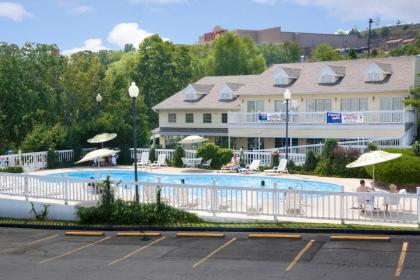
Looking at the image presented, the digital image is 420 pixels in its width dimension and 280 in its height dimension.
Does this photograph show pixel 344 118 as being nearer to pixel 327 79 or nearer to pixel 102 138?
pixel 327 79

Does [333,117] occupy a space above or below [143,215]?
above

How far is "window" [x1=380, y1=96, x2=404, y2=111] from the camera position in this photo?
130 ft

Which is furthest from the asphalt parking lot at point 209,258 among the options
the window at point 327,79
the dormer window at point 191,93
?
the dormer window at point 191,93

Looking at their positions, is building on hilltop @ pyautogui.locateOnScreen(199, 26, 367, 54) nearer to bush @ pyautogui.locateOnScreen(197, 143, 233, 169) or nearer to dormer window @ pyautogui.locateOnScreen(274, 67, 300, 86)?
dormer window @ pyautogui.locateOnScreen(274, 67, 300, 86)

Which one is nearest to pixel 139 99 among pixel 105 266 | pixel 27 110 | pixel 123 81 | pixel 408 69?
pixel 123 81

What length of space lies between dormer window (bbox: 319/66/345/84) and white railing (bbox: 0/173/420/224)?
24.6m

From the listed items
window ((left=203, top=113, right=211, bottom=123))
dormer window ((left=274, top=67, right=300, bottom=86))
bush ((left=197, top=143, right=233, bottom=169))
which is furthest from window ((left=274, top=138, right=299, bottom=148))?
window ((left=203, top=113, right=211, bottom=123))

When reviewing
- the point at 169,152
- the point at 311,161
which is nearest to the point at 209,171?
the point at 169,152

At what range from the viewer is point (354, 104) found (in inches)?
1642

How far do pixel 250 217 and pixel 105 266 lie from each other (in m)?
6.07

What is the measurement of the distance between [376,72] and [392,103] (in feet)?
9.46

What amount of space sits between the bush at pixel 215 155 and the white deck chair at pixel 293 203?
56.7ft

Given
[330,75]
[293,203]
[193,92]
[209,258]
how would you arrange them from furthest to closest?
[193,92] < [330,75] < [293,203] < [209,258]

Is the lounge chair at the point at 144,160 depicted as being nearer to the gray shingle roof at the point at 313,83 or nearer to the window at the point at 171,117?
the gray shingle roof at the point at 313,83
